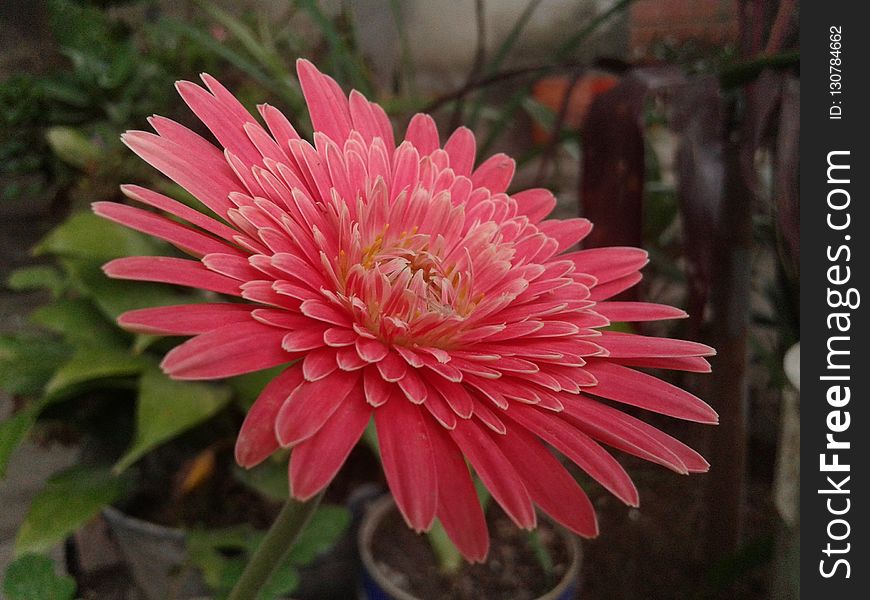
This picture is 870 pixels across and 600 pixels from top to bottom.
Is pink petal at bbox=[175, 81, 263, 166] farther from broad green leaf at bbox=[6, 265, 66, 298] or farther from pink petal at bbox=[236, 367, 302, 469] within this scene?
broad green leaf at bbox=[6, 265, 66, 298]

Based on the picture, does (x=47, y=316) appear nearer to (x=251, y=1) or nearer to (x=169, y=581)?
(x=169, y=581)

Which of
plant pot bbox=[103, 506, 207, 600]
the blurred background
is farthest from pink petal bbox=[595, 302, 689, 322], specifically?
plant pot bbox=[103, 506, 207, 600]

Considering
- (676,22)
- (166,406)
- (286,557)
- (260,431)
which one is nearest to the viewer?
(260,431)

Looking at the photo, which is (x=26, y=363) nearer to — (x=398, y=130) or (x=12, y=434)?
(x=12, y=434)

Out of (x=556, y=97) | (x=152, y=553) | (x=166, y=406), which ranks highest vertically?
(x=556, y=97)

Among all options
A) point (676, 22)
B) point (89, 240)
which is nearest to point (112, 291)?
point (89, 240)

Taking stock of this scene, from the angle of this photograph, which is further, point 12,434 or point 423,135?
point 12,434

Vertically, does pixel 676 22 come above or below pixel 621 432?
above

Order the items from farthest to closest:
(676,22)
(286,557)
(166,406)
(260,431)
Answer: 1. (676,22)
2. (166,406)
3. (286,557)
4. (260,431)
